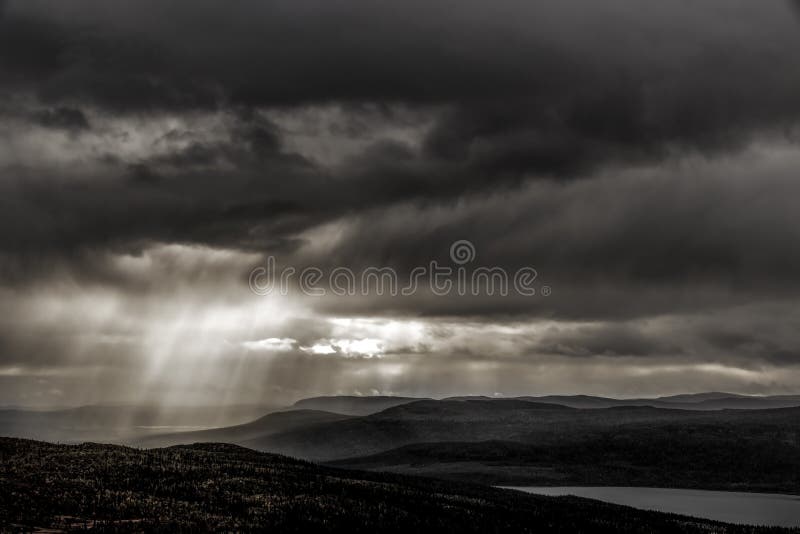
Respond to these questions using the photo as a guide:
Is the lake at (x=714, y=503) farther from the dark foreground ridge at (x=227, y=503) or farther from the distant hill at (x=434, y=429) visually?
Result: the distant hill at (x=434, y=429)

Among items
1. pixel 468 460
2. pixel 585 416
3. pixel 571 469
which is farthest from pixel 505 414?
pixel 571 469

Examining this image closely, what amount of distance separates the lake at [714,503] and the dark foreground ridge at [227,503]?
913 cm

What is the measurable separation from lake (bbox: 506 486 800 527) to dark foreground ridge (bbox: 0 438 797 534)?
913 centimetres

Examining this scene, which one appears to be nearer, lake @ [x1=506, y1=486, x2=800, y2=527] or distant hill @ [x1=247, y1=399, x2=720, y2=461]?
lake @ [x1=506, y1=486, x2=800, y2=527]

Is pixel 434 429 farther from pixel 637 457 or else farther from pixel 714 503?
pixel 714 503

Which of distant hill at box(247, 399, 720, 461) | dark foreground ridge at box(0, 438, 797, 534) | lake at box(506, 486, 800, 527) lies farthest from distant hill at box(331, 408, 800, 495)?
dark foreground ridge at box(0, 438, 797, 534)

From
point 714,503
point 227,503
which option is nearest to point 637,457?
point 714,503

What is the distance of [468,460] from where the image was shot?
109812 mm

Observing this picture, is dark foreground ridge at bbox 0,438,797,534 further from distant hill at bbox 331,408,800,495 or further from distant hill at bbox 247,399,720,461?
distant hill at bbox 247,399,720,461

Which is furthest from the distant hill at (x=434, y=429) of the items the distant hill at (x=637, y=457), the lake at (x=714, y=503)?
the lake at (x=714, y=503)

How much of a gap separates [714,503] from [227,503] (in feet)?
149

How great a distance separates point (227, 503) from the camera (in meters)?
30.7

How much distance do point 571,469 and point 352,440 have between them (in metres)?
79.1

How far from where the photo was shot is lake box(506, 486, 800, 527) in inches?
1966
